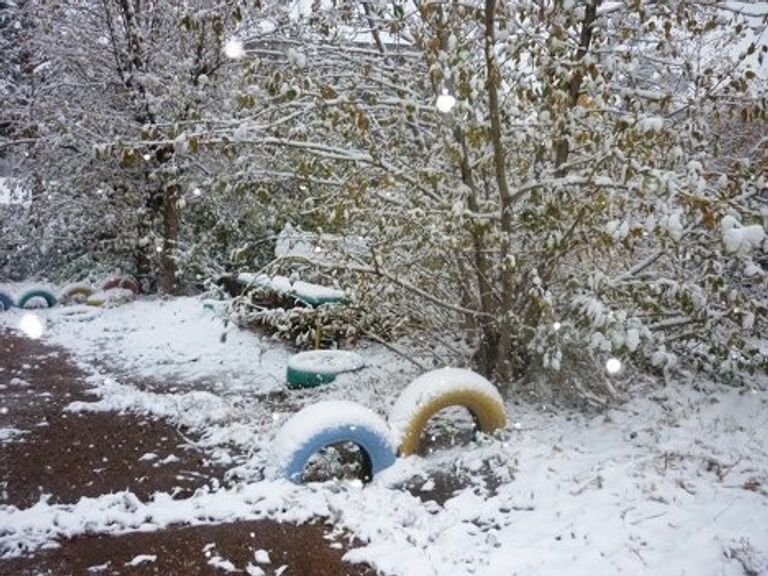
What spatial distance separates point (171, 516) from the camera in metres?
4.54

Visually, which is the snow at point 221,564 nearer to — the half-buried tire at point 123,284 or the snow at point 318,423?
the snow at point 318,423

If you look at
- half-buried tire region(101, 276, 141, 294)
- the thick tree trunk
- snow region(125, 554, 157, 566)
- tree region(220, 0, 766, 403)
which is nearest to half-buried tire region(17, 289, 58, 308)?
half-buried tire region(101, 276, 141, 294)

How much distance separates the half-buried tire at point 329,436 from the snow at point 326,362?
8.77ft

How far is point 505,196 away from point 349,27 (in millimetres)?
2982

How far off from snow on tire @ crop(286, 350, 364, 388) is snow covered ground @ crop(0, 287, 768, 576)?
677mm

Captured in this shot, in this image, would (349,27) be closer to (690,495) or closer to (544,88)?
(544,88)

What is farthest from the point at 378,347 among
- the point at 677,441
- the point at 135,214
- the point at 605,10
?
the point at 135,214

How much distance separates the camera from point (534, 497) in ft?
15.5

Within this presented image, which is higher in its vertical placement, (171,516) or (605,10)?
(605,10)

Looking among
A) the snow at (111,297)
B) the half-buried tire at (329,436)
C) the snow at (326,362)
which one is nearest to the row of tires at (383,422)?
the half-buried tire at (329,436)

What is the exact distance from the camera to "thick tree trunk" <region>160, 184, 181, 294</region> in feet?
45.6

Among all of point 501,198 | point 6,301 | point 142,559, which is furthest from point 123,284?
point 142,559

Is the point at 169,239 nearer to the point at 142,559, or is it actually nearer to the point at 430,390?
the point at 430,390

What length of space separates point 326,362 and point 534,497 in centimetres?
381
